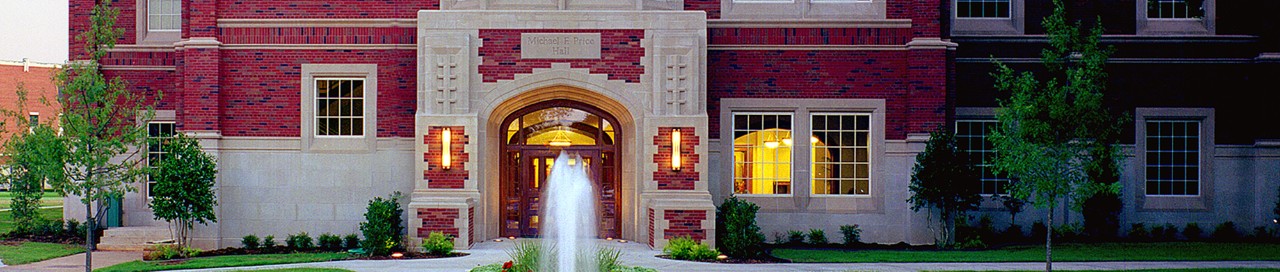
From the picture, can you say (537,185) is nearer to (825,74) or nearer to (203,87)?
(825,74)

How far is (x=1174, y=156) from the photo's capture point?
20.5 meters

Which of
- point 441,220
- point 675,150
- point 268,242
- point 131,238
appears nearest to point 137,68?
point 131,238

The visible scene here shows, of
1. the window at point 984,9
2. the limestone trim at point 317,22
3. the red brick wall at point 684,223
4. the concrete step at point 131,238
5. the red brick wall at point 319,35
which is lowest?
the concrete step at point 131,238

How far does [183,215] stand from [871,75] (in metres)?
12.3

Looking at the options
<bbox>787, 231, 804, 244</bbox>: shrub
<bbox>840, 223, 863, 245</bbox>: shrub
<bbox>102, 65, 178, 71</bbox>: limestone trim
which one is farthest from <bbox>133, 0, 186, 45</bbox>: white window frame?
<bbox>840, 223, 863, 245</bbox>: shrub

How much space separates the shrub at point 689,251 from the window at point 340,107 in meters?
6.40

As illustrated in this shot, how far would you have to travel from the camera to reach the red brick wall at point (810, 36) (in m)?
18.6

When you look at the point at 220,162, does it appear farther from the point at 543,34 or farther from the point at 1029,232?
the point at 1029,232

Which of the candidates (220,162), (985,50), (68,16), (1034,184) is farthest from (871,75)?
(68,16)

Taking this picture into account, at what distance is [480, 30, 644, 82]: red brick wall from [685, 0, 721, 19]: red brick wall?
1.56 metres

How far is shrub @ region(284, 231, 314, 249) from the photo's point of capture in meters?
18.2

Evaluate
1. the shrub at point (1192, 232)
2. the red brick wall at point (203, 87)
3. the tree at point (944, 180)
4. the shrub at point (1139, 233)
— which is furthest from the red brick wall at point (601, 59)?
the shrub at point (1192, 232)

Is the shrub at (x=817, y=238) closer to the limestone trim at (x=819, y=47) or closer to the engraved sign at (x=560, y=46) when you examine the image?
the limestone trim at (x=819, y=47)

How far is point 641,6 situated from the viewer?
17.7 m
